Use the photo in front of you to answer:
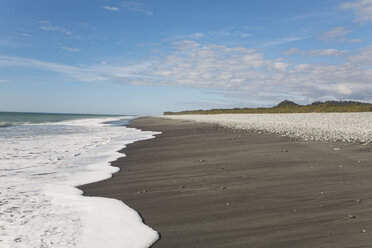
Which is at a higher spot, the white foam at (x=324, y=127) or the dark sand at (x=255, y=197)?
the white foam at (x=324, y=127)

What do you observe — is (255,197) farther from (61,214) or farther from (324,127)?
(324,127)

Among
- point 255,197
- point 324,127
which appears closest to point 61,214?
point 255,197

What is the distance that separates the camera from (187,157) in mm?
10352

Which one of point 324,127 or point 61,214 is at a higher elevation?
point 324,127

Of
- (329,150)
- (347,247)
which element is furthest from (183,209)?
(329,150)

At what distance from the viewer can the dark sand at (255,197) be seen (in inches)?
144

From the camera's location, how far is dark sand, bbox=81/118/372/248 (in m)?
3.65

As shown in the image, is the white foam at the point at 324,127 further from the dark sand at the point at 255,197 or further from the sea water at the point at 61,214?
the sea water at the point at 61,214

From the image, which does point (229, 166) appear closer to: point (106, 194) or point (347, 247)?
point (106, 194)

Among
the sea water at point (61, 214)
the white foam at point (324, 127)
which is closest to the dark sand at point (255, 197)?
the sea water at point (61, 214)

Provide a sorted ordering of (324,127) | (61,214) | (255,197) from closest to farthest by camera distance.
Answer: (61,214)
(255,197)
(324,127)

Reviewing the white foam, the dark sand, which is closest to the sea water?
the dark sand

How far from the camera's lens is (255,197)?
5258mm

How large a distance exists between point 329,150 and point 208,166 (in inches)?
165
